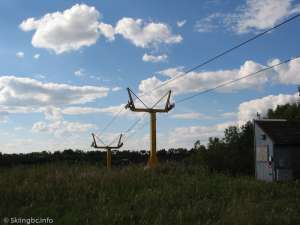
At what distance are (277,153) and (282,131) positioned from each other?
6.27ft

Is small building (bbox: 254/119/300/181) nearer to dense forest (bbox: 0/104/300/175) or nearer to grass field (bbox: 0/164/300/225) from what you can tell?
dense forest (bbox: 0/104/300/175)

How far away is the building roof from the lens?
3023cm

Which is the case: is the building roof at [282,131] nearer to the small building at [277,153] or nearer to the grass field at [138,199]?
the small building at [277,153]

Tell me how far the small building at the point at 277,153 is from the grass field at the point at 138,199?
312 inches

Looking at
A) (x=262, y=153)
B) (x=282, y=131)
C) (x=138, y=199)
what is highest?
(x=282, y=131)

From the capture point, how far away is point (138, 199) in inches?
616

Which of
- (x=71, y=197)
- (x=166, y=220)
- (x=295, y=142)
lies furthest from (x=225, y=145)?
(x=166, y=220)

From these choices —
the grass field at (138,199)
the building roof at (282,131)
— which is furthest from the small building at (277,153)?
the grass field at (138,199)

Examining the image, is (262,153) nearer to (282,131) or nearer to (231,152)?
(282,131)

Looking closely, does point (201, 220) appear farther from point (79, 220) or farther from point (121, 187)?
point (121, 187)

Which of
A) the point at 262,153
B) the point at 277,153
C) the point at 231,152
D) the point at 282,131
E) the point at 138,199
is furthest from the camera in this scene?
the point at 231,152

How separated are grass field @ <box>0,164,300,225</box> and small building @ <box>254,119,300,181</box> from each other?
312 inches

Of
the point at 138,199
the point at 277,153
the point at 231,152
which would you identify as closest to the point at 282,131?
the point at 277,153

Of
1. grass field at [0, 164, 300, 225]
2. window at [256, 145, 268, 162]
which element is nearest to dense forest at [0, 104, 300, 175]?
window at [256, 145, 268, 162]
